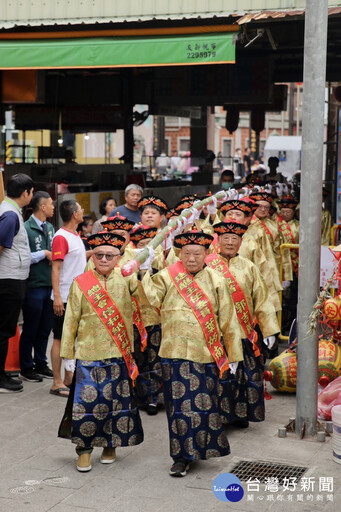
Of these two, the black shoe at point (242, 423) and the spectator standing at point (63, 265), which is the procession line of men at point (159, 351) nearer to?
the black shoe at point (242, 423)

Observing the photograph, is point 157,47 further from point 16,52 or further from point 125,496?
point 125,496

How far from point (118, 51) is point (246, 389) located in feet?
15.9

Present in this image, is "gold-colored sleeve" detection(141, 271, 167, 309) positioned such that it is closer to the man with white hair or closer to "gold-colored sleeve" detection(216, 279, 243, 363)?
"gold-colored sleeve" detection(216, 279, 243, 363)

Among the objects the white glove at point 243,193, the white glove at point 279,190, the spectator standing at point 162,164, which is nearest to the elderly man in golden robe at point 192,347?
the white glove at point 243,193

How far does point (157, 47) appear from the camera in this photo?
9.73m

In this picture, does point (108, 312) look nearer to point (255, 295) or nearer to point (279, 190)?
point (255, 295)

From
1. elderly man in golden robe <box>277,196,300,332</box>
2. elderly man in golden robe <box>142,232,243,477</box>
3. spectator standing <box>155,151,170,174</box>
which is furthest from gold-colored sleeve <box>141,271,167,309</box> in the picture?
spectator standing <box>155,151,170,174</box>

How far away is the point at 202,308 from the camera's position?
233 inches

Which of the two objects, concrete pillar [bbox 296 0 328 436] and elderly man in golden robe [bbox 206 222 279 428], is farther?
elderly man in golden robe [bbox 206 222 279 428]

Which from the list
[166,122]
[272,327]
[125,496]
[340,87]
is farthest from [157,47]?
[166,122]

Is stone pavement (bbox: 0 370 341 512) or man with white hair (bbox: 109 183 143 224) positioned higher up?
man with white hair (bbox: 109 183 143 224)

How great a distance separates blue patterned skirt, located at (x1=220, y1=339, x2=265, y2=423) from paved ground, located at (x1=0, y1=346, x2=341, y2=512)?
0.13 m

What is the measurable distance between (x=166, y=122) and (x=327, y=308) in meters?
43.4

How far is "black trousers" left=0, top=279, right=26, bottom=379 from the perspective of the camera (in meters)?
7.68
